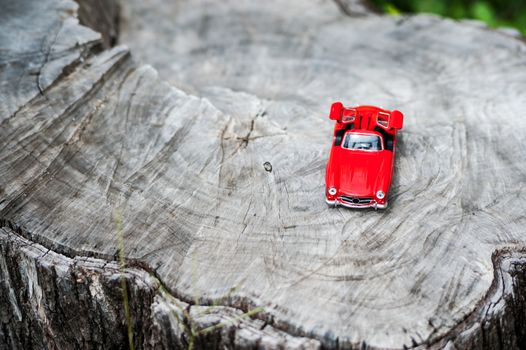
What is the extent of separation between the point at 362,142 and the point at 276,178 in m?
0.51

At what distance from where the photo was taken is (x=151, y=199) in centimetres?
321

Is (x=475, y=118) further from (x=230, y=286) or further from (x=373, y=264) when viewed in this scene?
(x=230, y=286)

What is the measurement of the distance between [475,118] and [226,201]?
1.63 meters

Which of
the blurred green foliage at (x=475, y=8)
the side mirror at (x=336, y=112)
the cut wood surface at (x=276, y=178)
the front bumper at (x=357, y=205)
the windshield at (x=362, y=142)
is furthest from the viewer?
the blurred green foliage at (x=475, y=8)

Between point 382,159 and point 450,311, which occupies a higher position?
point 382,159

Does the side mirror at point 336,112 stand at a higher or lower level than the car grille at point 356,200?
higher

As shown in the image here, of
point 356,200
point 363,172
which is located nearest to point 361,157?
point 363,172

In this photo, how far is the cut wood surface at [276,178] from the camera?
8.96 ft

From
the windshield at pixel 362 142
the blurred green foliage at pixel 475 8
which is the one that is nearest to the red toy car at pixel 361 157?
the windshield at pixel 362 142

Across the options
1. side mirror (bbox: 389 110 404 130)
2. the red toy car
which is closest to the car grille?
the red toy car

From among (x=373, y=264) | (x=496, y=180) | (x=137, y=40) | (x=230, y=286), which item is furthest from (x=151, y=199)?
(x=137, y=40)

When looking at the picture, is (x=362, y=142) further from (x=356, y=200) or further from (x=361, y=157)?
(x=356, y=200)

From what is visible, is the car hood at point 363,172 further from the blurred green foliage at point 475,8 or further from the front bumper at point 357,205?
the blurred green foliage at point 475,8

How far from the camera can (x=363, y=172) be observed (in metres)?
3.26
